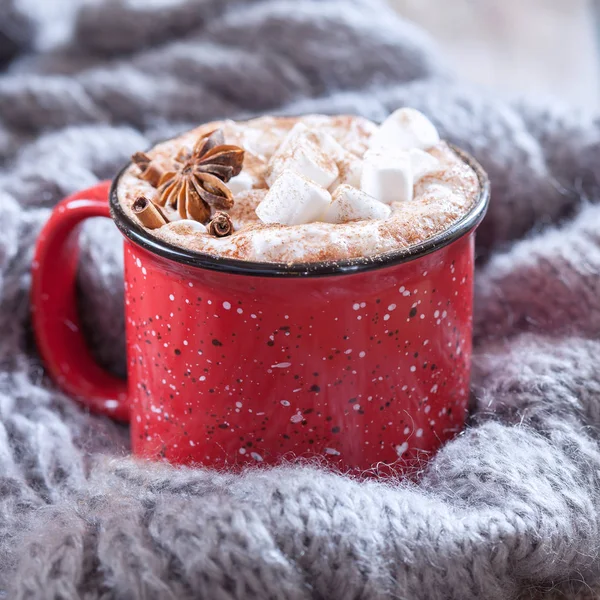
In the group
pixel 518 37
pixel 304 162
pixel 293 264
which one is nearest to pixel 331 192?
pixel 304 162

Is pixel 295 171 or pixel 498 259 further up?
pixel 295 171

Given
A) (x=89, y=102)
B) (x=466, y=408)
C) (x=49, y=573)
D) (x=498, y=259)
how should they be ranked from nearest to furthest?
(x=49, y=573)
(x=466, y=408)
(x=498, y=259)
(x=89, y=102)

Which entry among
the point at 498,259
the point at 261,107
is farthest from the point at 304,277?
the point at 261,107

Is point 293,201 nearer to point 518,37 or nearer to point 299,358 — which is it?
point 299,358

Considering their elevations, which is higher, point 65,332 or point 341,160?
point 341,160

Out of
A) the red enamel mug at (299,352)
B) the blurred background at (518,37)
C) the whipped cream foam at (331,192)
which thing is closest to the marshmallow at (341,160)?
the whipped cream foam at (331,192)

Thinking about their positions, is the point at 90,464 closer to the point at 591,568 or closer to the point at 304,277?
the point at 304,277
